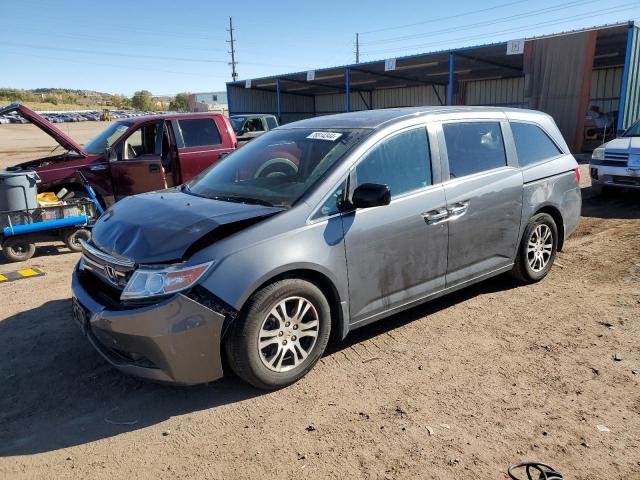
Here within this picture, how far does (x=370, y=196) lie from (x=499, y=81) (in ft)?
89.4

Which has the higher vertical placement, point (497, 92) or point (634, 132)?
point (497, 92)

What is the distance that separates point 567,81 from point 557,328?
53.0ft

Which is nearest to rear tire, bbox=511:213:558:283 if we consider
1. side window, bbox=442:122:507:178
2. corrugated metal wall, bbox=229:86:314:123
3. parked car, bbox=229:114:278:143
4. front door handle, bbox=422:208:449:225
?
side window, bbox=442:122:507:178

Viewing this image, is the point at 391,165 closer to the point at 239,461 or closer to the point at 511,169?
the point at 511,169

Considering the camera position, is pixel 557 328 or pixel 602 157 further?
pixel 602 157

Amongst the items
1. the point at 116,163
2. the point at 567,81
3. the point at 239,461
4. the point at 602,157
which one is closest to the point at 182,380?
the point at 239,461

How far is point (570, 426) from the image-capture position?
9.42ft

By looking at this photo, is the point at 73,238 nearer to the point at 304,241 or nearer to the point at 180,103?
the point at 304,241

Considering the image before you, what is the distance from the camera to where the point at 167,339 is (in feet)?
9.46

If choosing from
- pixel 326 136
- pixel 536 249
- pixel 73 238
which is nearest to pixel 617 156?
pixel 536 249

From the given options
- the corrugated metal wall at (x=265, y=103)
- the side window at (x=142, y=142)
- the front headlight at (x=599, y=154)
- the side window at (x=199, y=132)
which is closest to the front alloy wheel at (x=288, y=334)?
the side window at (x=199, y=132)

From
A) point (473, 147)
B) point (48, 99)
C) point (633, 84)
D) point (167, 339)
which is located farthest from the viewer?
point (48, 99)

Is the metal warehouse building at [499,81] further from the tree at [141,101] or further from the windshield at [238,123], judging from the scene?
the tree at [141,101]

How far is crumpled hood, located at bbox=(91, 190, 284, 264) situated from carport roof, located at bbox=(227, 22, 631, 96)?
16626mm
